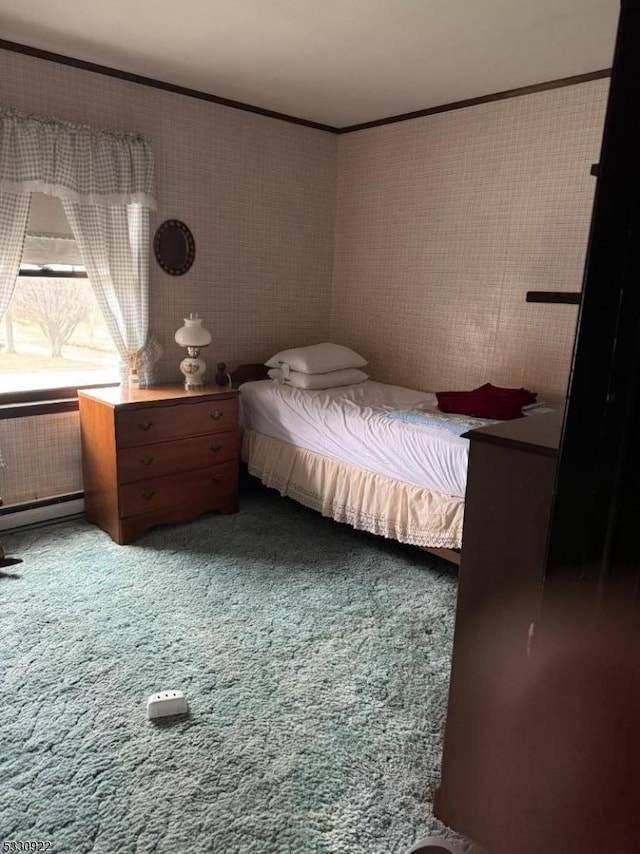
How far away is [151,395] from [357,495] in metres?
1.20

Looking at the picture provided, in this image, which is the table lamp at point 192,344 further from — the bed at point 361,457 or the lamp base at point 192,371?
the bed at point 361,457

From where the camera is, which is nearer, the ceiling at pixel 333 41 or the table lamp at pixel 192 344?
the ceiling at pixel 333 41

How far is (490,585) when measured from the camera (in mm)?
1298

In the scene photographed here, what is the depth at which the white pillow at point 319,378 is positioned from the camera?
364 cm

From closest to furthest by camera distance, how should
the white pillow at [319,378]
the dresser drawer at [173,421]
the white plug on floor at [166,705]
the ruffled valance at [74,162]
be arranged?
the white plug on floor at [166,705], the ruffled valance at [74,162], the dresser drawer at [173,421], the white pillow at [319,378]

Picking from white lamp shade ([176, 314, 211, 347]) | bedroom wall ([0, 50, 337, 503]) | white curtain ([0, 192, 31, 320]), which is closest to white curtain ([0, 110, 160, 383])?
white curtain ([0, 192, 31, 320])

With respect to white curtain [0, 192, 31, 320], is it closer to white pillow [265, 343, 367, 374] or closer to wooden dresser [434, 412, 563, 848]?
white pillow [265, 343, 367, 374]

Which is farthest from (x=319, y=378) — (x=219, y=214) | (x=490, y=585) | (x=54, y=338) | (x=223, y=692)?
(x=490, y=585)

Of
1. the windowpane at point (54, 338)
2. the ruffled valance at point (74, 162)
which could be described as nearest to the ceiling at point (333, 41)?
the ruffled valance at point (74, 162)

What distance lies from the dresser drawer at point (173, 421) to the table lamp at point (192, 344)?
0.70 ft

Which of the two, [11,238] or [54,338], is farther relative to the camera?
[54,338]

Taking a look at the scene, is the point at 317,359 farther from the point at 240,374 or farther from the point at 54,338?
the point at 54,338

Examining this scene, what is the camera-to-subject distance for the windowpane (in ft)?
10.4

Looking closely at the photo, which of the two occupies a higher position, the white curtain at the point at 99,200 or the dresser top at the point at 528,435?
the white curtain at the point at 99,200
